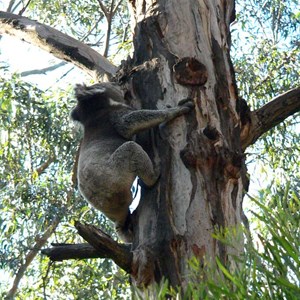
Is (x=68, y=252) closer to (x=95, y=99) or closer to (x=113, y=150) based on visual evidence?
(x=113, y=150)

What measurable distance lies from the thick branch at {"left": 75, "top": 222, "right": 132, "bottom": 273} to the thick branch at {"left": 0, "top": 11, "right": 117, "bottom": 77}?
5.80 feet

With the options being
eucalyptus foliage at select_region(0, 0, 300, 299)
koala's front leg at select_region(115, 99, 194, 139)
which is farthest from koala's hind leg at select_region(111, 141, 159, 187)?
eucalyptus foliage at select_region(0, 0, 300, 299)

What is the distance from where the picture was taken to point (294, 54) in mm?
7867

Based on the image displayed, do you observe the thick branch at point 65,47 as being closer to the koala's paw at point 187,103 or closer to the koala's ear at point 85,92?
the koala's ear at point 85,92

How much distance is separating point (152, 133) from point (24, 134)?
13.8ft

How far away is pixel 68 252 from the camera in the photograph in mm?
2641

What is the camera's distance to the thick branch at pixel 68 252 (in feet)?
8.56

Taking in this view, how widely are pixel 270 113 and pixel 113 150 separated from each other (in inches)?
32.9

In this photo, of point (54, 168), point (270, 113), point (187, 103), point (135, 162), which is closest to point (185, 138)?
point (187, 103)

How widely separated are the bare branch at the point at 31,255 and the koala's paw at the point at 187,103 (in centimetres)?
401

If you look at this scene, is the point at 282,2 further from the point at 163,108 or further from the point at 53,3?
the point at 163,108

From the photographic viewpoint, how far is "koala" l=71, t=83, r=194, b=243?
118 inches

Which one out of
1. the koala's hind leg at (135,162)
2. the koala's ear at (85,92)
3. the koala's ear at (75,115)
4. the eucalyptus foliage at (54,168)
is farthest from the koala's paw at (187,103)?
the eucalyptus foliage at (54,168)

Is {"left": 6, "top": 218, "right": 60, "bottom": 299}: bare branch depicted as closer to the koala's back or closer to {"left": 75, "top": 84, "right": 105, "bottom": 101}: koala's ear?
{"left": 75, "top": 84, "right": 105, "bottom": 101}: koala's ear
